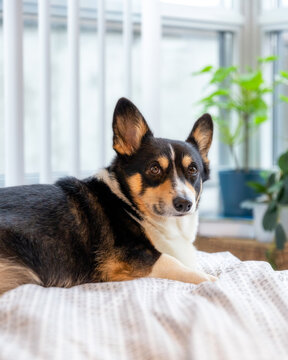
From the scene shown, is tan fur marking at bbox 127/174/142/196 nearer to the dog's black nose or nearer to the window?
the dog's black nose

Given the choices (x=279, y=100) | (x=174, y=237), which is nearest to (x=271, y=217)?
(x=279, y=100)

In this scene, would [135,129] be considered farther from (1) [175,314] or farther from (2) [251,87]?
(2) [251,87]

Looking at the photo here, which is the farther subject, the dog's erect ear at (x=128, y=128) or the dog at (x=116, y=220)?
the dog's erect ear at (x=128, y=128)

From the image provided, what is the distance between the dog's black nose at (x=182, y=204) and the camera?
5.09ft

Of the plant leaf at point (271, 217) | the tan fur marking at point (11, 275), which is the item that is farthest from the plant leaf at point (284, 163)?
the tan fur marking at point (11, 275)

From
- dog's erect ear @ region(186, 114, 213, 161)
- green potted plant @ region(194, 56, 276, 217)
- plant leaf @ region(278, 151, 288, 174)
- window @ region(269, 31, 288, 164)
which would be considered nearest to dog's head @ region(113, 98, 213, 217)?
dog's erect ear @ region(186, 114, 213, 161)

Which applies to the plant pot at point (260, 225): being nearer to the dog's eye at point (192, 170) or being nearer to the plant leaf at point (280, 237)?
the plant leaf at point (280, 237)

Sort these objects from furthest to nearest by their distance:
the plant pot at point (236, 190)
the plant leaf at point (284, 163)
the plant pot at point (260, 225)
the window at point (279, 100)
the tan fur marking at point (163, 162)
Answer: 1. the window at point (279, 100)
2. the plant pot at point (236, 190)
3. the plant pot at point (260, 225)
4. the plant leaf at point (284, 163)
5. the tan fur marking at point (163, 162)

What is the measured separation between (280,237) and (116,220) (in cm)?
156

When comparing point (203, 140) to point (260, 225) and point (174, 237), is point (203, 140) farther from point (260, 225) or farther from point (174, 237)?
point (260, 225)

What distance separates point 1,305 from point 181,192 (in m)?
0.65

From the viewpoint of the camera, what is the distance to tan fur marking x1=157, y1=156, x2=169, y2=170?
1636mm

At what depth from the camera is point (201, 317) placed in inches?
42.1

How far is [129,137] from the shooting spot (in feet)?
5.64
